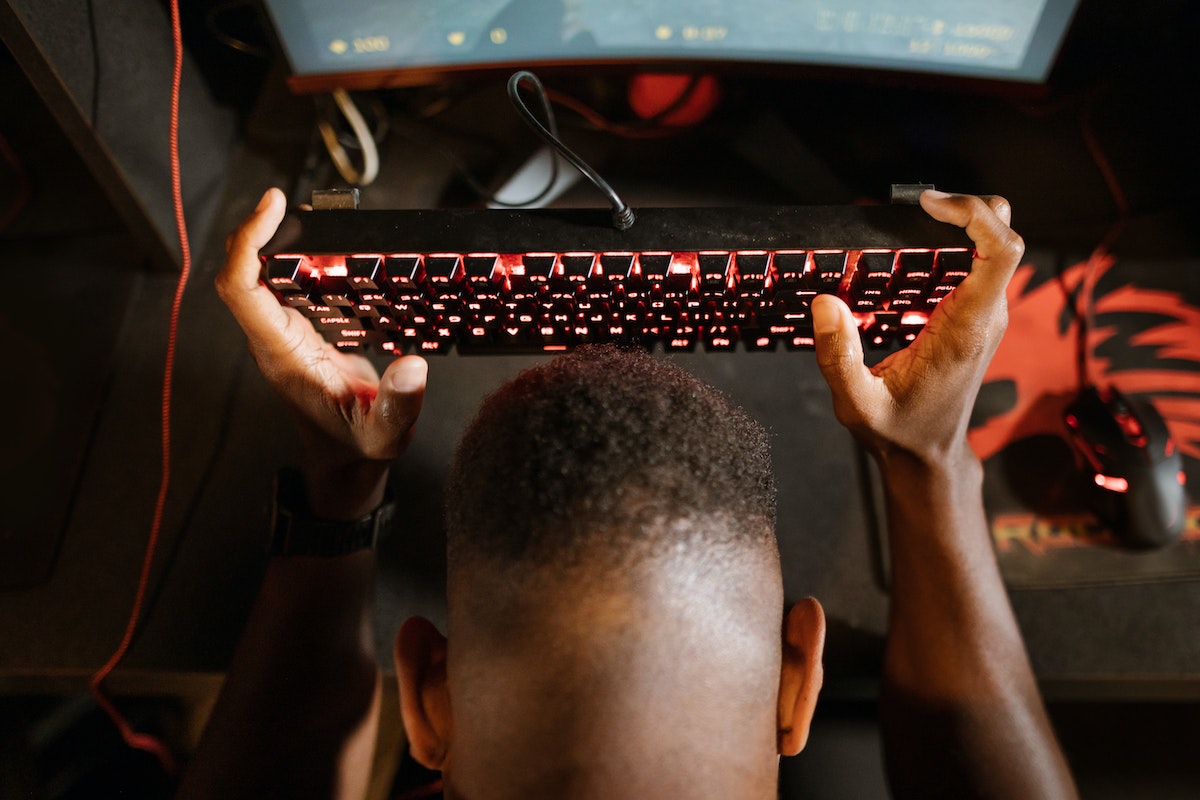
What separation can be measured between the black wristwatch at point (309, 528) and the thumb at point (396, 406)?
0.07 m

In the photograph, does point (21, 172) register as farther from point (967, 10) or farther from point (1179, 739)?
point (1179, 739)

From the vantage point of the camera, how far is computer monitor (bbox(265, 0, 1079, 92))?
689 mm

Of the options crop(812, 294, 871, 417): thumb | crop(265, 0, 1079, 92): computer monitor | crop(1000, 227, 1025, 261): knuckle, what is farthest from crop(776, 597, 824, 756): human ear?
crop(265, 0, 1079, 92): computer monitor

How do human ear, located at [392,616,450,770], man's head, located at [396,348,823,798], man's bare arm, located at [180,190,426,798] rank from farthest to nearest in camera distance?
man's bare arm, located at [180,190,426,798]
human ear, located at [392,616,450,770]
man's head, located at [396,348,823,798]

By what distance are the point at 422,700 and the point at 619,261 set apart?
39 cm

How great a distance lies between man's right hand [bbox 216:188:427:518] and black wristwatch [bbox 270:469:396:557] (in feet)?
0.05

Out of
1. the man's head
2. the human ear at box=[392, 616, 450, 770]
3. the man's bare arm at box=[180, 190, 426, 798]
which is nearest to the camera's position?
the man's head

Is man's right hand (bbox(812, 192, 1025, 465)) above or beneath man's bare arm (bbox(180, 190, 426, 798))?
above

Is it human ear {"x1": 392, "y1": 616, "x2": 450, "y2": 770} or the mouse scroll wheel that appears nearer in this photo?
human ear {"x1": 392, "y1": 616, "x2": 450, "y2": 770}

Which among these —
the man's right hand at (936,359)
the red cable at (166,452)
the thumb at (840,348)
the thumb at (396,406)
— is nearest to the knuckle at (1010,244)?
the man's right hand at (936,359)

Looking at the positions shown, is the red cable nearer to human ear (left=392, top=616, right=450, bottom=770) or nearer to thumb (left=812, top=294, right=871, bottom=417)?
human ear (left=392, top=616, right=450, bottom=770)

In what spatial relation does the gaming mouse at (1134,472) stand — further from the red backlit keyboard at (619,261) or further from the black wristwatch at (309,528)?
the black wristwatch at (309,528)

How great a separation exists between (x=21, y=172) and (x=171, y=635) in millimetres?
657

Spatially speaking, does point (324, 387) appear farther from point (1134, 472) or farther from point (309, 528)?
point (1134, 472)
